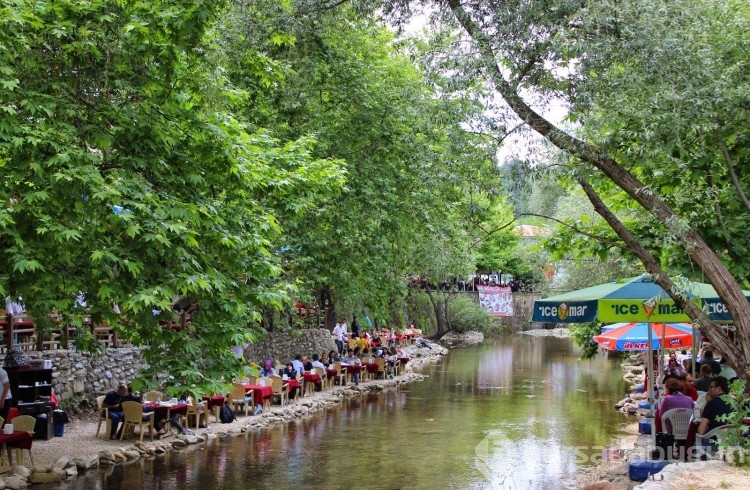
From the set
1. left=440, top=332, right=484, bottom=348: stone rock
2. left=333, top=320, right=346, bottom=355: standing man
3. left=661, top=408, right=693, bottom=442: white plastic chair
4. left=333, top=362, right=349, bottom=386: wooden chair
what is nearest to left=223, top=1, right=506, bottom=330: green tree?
left=333, top=362, right=349, bottom=386: wooden chair

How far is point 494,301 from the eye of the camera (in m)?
50.9

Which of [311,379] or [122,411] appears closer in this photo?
[122,411]

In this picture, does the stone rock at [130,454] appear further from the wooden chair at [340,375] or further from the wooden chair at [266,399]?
the wooden chair at [340,375]

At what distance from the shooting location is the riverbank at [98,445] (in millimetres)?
11289

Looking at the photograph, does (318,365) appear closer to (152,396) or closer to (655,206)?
(152,396)

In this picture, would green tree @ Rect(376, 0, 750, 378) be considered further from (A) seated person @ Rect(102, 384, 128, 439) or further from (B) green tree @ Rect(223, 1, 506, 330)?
(A) seated person @ Rect(102, 384, 128, 439)

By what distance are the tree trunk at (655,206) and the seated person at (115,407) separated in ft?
29.8

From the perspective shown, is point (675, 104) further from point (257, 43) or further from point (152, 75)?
point (257, 43)

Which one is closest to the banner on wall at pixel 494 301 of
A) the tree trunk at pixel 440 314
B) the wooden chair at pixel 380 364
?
the tree trunk at pixel 440 314

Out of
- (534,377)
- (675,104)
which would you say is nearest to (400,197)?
(675,104)

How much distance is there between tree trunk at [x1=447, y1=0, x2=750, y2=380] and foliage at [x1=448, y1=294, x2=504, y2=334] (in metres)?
40.0

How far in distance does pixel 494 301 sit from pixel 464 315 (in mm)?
2774

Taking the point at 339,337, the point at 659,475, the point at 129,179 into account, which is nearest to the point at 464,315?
the point at 339,337

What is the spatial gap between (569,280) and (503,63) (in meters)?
30.6
